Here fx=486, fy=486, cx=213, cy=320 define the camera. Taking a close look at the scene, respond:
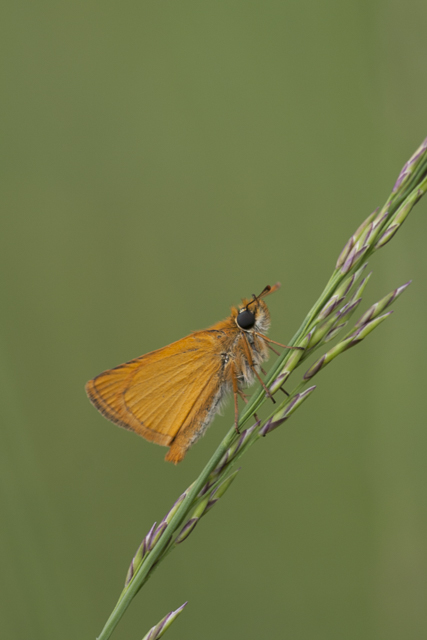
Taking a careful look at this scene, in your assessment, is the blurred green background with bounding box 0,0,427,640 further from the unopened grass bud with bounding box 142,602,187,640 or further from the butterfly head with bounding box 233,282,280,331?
the unopened grass bud with bounding box 142,602,187,640

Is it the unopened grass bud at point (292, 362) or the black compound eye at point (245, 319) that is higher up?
the black compound eye at point (245, 319)

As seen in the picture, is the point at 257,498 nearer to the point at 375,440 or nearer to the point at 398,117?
the point at 375,440

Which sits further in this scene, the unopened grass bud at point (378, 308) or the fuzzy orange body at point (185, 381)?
the fuzzy orange body at point (185, 381)

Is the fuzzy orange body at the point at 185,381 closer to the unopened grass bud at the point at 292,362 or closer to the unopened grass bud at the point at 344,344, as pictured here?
the unopened grass bud at the point at 292,362

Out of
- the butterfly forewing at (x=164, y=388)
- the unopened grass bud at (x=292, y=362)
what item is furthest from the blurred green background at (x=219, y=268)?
the unopened grass bud at (x=292, y=362)

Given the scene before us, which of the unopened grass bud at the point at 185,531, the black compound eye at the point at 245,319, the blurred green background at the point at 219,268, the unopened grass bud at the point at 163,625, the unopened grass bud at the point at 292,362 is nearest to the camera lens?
the unopened grass bud at the point at 163,625

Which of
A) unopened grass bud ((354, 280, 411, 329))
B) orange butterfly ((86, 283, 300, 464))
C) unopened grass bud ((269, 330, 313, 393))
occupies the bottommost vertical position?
unopened grass bud ((354, 280, 411, 329))

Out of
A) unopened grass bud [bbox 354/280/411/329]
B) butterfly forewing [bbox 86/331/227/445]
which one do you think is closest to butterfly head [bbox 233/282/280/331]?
butterfly forewing [bbox 86/331/227/445]

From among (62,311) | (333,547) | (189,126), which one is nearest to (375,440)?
(333,547)
